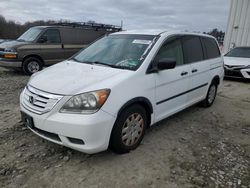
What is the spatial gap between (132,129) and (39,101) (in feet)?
4.01

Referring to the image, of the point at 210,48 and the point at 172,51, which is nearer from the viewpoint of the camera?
the point at 172,51

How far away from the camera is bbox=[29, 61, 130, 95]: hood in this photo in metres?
2.60

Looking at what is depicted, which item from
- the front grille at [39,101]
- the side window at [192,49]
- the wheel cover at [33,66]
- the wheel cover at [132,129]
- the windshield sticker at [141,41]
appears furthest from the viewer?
the wheel cover at [33,66]

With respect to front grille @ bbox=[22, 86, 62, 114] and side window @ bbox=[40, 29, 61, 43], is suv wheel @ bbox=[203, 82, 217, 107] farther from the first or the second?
side window @ bbox=[40, 29, 61, 43]

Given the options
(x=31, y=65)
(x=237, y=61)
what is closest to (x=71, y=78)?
(x=31, y=65)

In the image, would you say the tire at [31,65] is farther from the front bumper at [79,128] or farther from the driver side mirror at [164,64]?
the driver side mirror at [164,64]

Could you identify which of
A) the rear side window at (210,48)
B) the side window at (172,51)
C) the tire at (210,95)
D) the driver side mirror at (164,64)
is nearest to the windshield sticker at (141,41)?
the side window at (172,51)

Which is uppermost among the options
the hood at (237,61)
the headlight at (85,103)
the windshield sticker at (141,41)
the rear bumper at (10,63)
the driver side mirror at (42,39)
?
the windshield sticker at (141,41)

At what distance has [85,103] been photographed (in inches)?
98.0

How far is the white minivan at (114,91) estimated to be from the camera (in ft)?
8.20

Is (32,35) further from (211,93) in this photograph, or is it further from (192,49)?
(211,93)

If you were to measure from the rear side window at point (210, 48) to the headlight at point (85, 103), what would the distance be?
10.1ft

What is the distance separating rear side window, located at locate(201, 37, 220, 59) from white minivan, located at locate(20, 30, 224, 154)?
56 centimetres

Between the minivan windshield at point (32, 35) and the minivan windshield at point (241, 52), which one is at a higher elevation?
the minivan windshield at point (32, 35)
